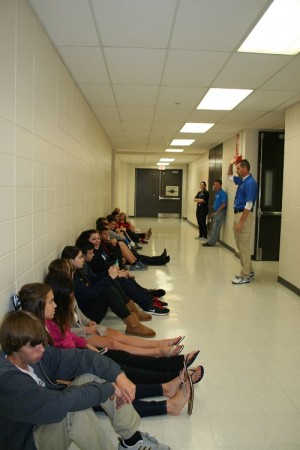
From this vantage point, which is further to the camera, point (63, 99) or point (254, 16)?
point (63, 99)

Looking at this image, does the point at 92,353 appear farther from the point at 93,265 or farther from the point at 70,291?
Answer: the point at 93,265

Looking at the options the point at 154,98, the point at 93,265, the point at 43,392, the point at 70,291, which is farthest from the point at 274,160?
the point at 43,392

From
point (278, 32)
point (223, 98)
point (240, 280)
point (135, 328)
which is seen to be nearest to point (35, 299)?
point (135, 328)

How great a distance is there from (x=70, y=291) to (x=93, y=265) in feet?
6.59

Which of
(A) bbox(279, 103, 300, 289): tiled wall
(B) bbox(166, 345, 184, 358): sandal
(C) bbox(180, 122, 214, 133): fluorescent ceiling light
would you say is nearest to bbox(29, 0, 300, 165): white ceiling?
(A) bbox(279, 103, 300, 289): tiled wall

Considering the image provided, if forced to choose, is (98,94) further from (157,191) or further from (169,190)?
(169,190)

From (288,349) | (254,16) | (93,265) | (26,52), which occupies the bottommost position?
(288,349)

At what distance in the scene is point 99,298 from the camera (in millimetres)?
3510

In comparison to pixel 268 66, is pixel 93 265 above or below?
below

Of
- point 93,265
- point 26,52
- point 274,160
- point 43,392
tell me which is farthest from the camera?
point 274,160

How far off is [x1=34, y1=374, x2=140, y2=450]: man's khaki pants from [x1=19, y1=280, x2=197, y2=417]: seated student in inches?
19.2

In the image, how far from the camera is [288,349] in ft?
11.3

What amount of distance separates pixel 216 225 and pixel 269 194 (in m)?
2.30

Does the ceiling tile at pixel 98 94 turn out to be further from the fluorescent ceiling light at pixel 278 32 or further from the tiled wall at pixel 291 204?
the tiled wall at pixel 291 204
